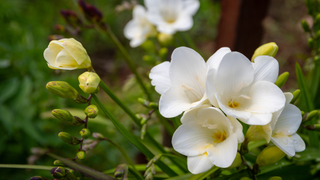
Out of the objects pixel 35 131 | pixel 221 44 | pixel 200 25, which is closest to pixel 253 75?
pixel 221 44

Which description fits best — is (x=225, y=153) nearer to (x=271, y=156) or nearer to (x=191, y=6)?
(x=271, y=156)

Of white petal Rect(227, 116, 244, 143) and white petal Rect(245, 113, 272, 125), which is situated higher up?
white petal Rect(245, 113, 272, 125)

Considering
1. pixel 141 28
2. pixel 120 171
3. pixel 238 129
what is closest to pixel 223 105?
pixel 238 129

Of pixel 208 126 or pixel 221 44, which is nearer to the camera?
pixel 208 126

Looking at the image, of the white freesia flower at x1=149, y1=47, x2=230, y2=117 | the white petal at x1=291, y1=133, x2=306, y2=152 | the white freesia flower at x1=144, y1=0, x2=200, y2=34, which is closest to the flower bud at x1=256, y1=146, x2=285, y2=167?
the white petal at x1=291, y1=133, x2=306, y2=152

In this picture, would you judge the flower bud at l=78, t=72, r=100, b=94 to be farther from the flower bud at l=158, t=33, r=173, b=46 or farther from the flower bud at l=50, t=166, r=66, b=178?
the flower bud at l=158, t=33, r=173, b=46

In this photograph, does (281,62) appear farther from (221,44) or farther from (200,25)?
(221,44)
